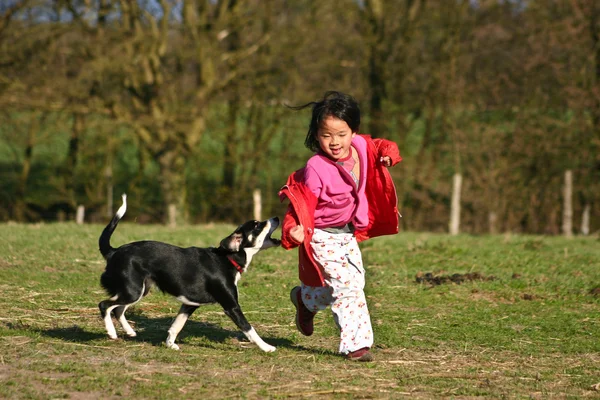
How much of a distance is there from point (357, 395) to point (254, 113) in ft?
61.8

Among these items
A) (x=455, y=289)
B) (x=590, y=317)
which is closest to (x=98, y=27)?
(x=455, y=289)

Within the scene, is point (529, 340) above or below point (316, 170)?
below

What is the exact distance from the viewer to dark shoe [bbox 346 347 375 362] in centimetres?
568

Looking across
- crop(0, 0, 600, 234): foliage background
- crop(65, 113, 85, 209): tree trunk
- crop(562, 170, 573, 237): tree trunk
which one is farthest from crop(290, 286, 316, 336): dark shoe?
crop(65, 113, 85, 209): tree trunk

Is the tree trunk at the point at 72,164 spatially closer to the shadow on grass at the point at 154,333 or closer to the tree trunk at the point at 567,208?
the tree trunk at the point at 567,208

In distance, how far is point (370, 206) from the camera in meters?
6.02

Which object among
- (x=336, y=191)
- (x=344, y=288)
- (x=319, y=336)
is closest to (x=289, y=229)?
(x=336, y=191)

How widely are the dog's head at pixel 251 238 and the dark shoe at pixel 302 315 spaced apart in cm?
40

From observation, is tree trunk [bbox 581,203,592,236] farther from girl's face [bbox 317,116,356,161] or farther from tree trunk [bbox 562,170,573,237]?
girl's face [bbox 317,116,356,161]

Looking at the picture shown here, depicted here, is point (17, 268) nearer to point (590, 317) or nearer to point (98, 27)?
point (590, 317)

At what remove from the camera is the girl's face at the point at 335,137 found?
5648 mm

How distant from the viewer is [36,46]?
20.1 m

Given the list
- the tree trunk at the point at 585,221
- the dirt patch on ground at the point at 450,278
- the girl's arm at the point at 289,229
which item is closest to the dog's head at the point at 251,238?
the girl's arm at the point at 289,229

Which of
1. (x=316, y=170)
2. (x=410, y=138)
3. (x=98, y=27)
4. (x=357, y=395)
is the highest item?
(x=98, y=27)
